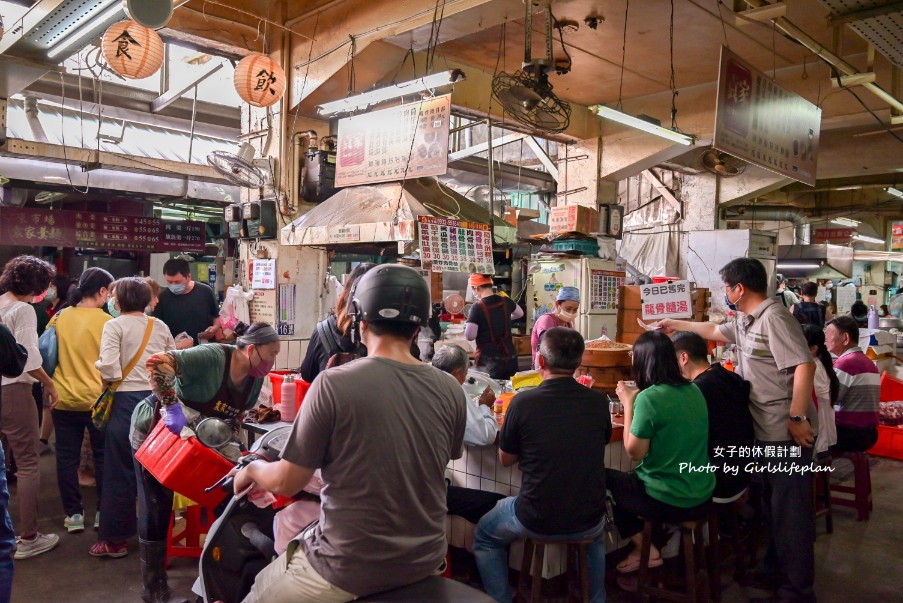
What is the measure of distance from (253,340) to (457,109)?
5.71 meters

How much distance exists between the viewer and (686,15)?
22.9 feet

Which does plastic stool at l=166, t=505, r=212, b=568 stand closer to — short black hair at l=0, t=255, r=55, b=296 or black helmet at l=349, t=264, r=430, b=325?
short black hair at l=0, t=255, r=55, b=296

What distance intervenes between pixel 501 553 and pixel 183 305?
4.17m

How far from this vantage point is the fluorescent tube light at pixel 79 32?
358 cm

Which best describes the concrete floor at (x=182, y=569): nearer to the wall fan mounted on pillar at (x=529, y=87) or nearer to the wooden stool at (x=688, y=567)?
the wooden stool at (x=688, y=567)

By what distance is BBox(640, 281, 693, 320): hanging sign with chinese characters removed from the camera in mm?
5309

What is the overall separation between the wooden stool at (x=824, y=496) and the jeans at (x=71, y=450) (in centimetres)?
568

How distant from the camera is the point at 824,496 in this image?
554cm

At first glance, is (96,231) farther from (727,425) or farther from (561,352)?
(727,425)

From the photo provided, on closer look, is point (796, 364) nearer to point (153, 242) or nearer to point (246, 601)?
point (246, 601)

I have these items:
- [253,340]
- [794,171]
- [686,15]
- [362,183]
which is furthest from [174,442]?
[686,15]

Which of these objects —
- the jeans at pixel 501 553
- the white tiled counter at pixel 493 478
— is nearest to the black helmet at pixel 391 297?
the jeans at pixel 501 553

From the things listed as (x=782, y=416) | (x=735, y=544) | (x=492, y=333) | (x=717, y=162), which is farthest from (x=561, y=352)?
(x=717, y=162)

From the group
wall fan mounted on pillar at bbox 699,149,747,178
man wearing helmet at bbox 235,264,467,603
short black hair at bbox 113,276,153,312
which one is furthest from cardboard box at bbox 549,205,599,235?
man wearing helmet at bbox 235,264,467,603
